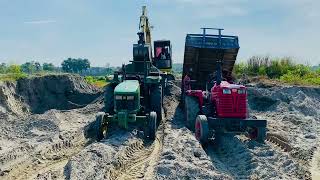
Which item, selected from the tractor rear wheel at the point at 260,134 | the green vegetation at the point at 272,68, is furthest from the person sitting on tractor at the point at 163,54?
the green vegetation at the point at 272,68

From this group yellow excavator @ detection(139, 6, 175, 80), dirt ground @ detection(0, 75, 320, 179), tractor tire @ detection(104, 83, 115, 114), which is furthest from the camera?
yellow excavator @ detection(139, 6, 175, 80)

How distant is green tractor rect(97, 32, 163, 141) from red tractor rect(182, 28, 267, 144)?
3.92 ft

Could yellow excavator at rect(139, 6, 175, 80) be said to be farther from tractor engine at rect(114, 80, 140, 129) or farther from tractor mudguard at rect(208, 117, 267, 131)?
tractor mudguard at rect(208, 117, 267, 131)

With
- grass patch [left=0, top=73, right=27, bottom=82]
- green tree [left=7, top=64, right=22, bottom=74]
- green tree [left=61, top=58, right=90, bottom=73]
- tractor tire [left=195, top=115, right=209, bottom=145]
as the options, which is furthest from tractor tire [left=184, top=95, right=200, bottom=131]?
green tree [left=61, top=58, right=90, bottom=73]

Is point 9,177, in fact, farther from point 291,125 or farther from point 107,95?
point 291,125

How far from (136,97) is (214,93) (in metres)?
2.31

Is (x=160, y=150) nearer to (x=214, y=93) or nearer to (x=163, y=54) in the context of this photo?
(x=214, y=93)

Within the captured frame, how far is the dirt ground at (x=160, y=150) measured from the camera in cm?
891

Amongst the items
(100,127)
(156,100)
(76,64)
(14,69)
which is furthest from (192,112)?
(76,64)

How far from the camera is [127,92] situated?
41.3ft

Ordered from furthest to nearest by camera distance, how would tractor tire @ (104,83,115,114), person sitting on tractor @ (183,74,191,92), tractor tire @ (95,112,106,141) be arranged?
1. person sitting on tractor @ (183,74,191,92)
2. tractor tire @ (104,83,115,114)
3. tractor tire @ (95,112,106,141)

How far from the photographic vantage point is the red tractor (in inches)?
465

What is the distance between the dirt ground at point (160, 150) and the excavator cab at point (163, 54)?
150 cm

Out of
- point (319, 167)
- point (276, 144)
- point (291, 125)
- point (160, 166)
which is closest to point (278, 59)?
point (291, 125)
